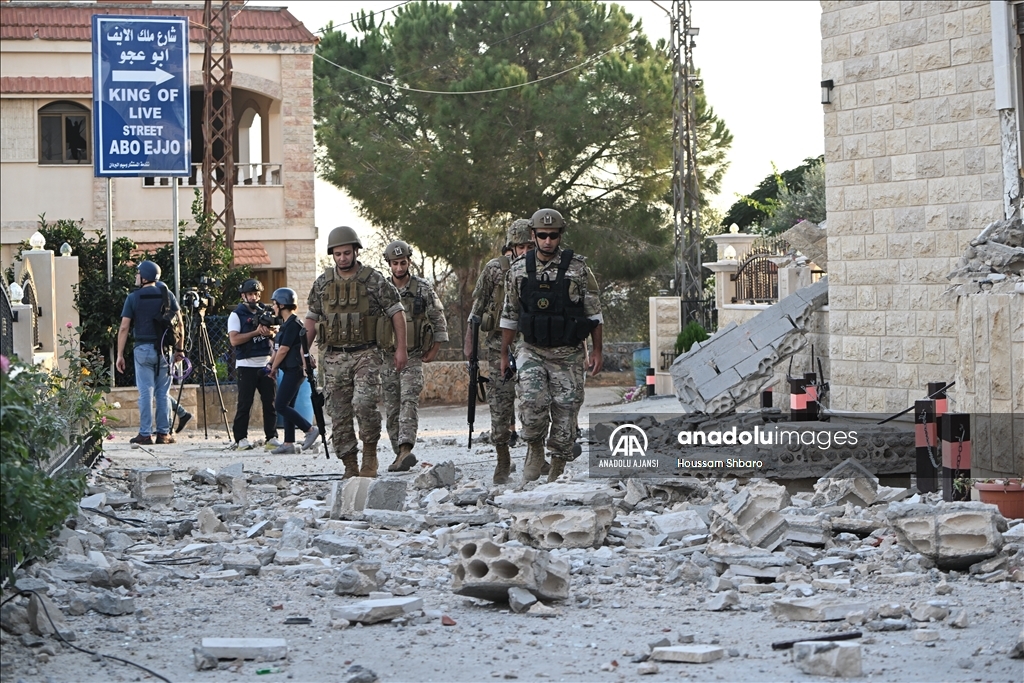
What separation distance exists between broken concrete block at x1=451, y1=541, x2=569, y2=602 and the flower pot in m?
2.94

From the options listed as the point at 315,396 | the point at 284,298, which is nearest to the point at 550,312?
the point at 315,396

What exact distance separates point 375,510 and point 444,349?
22.3 meters

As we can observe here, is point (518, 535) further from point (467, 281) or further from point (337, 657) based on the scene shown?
point (467, 281)

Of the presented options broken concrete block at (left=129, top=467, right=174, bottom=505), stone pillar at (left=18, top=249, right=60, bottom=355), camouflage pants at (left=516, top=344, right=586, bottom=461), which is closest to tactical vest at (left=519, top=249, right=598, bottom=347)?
camouflage pants at (left=516, top=344, right=586, bottom=461)

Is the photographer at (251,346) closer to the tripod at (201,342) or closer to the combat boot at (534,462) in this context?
the tripod at (201,342)

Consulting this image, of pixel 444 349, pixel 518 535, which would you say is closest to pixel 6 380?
pixel 518 535

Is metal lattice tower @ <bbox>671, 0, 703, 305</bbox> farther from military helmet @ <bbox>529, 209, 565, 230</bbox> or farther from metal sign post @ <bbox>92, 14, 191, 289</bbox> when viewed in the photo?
military helmet @ <bbox>529, 209, 565, 230</bbox>

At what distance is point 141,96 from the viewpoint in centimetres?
1722

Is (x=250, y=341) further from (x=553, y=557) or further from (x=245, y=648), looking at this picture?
(x=245, y=648)

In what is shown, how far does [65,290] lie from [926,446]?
35.6 feet

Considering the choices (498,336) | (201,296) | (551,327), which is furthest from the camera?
(201,296)

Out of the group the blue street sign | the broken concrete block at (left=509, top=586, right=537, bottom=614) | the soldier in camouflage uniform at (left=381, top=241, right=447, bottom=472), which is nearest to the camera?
the broken concrete block at (left=509, top=586, right=537, bottom=614)

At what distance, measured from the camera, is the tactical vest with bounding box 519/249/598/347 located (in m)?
9.04

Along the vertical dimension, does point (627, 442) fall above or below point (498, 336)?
below
